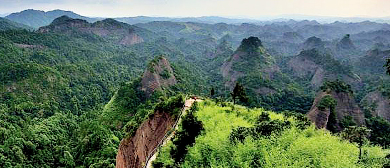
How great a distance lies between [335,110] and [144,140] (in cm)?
5433

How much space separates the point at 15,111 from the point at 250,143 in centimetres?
8511

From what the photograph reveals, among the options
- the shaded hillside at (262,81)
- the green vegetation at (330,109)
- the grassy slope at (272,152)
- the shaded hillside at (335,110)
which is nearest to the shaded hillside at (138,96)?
the shaded hillside at (262,81)

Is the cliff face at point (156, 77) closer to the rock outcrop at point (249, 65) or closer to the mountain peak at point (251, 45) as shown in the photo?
the rock outcrop at point (249, 65)

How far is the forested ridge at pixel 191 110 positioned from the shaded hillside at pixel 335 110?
323 mm

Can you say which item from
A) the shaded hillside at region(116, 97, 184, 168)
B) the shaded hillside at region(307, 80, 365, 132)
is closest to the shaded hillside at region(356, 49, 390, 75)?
the shaded hillside at region(307, 80, 365, 132)

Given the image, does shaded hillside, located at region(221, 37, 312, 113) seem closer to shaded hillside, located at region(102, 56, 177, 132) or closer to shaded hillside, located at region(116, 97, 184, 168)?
shaded hillside, located at region(102, 56, 177, 132)

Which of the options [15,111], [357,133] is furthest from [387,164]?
[15,111]

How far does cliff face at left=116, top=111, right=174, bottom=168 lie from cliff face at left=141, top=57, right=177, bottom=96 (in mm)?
48987

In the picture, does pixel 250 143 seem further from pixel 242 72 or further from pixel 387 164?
pixel 242 72

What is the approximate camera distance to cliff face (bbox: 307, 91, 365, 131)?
224 feet

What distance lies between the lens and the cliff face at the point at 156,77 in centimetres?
9250

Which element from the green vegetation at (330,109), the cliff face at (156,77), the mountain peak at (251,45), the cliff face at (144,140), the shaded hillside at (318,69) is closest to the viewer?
the cliff face at (144,140)

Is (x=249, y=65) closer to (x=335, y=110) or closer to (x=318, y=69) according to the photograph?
(x=318, y=69)

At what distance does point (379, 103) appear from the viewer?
106 metres
